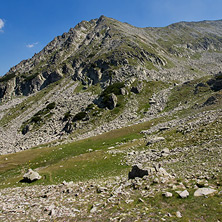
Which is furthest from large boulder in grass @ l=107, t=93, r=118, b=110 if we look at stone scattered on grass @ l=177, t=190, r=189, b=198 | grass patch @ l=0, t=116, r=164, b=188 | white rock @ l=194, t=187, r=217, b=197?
white rock @ l=194, t=187, r=217, b=197

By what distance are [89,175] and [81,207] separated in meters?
12.7

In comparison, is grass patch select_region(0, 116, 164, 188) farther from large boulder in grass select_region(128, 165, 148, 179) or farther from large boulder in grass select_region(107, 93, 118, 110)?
large boulder in grass select_region(107, 93, 118, 110)

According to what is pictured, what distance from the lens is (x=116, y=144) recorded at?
1716 inches

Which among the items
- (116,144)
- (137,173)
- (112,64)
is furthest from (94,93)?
(137,173)

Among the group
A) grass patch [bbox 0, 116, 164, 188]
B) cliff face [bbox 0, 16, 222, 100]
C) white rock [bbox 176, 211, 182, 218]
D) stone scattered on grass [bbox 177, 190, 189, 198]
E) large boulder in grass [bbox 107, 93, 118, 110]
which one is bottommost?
grass patch [bbox 0, 116, 164, 188]

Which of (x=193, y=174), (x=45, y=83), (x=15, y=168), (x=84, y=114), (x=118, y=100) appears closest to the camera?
(x=193, y=174)

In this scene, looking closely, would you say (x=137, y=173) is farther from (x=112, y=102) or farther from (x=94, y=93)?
(x=94, y=93)

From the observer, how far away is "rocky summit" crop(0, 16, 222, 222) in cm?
1351

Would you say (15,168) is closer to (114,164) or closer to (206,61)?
(114,164)

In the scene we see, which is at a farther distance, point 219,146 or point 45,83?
point 45,83

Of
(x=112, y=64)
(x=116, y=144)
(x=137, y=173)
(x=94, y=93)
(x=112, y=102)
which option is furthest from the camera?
(x=112, y=64)

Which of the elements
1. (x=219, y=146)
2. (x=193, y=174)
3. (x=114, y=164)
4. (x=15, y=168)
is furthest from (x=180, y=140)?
(x=15, y=168)

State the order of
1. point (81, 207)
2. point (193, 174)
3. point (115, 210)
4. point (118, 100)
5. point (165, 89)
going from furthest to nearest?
point (165, 89)
point (118, 100)
point (193, 174)
point (81, 207)
point (115, 210)

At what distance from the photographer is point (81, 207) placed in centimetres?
1466
